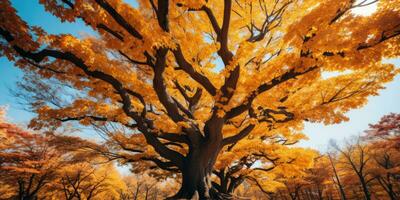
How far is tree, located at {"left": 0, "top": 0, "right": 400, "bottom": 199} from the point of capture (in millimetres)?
3876

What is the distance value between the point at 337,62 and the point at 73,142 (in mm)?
9536

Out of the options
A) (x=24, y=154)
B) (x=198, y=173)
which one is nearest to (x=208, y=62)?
(x=198, y=173)

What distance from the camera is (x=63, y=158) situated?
17.2m

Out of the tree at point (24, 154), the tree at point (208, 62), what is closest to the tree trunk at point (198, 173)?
the tree at point (208, 62)

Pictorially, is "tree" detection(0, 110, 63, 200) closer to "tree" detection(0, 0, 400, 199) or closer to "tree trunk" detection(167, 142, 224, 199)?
"tree" detection(0, 0, 400, 199)

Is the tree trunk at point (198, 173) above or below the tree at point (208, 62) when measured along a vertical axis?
below

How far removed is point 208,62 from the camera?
7.71 m

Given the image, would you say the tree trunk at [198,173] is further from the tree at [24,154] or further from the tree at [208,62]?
the tree at [24,154]

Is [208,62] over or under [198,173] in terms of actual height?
over

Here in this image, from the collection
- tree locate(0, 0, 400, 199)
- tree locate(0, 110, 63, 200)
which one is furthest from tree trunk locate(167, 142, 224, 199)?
tree locate(0, 110, 63, 200)

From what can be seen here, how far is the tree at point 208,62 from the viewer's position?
388 centimetres

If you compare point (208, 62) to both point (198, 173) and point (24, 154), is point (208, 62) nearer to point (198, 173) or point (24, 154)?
point (198, 173)

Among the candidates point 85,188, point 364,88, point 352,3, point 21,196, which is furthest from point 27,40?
point 85,188

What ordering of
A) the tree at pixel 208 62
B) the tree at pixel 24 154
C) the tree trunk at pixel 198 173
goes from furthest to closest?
the tree at pixel 24 154, the tree trunk at pixel 198 173, the tree at pixel 208 62
